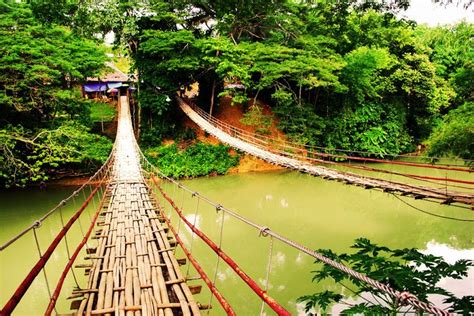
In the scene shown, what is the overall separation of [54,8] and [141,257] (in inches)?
106

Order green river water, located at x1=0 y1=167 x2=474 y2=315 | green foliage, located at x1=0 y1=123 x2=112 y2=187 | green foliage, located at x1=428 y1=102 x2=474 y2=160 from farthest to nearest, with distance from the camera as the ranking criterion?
green foliage, located at x1=0 y1=123 x2=112 y2=187 < green foliage, located at x1=428 y1=102 x2=474 y2=160 < green river water, located at x1=0 y1=167 x2=474 y2=315

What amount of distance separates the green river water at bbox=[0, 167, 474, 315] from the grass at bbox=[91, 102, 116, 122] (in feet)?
11.2

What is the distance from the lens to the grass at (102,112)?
10.8 metres

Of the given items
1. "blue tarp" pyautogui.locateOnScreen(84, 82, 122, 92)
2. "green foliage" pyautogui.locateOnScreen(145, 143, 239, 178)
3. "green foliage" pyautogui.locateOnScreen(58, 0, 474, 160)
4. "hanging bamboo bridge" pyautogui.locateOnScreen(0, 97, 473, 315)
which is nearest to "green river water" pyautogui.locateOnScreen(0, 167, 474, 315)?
"green foliage" pyautogui.locateOnScreen(145, 143, 239, 178)

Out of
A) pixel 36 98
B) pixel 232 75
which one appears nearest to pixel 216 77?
pixel 232 75

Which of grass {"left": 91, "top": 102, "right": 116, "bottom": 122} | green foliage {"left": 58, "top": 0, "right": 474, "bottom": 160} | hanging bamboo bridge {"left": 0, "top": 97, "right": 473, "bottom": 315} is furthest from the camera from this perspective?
grass {"left": 91, "top": 102, "right": 116, "bottom": 122}

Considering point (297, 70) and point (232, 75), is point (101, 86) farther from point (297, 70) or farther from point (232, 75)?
point (297, 70)

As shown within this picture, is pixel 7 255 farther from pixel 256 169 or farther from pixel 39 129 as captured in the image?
pixel 256 169

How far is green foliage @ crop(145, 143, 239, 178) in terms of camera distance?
9.15 metres

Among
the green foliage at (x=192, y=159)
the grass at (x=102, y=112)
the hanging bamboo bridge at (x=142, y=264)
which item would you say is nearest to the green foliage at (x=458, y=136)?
the hanging bamboo bridge at (x=142, y=264)

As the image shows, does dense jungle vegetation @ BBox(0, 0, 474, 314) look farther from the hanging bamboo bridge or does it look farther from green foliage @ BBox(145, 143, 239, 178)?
the hanging bamboo bridge

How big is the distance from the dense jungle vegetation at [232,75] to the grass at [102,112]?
1.35 metres

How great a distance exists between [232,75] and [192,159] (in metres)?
2.61

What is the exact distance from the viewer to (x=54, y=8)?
3.38 m
